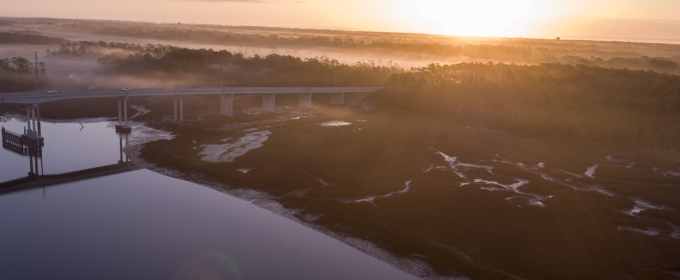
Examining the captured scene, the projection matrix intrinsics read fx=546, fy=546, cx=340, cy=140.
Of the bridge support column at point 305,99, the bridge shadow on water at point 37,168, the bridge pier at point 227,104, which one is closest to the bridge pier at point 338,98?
the bridge support column at point 305,99

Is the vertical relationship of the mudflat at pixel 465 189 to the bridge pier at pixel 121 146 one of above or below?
above

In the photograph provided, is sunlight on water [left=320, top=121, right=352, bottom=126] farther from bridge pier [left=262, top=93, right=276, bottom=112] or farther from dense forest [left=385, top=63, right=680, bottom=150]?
dense forest [left=385, top=63, right=680, bottom=150]

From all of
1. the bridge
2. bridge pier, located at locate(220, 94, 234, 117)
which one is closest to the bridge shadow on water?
the bridge

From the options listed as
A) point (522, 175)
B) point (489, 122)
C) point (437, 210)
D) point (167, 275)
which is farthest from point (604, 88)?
point (167, 275)

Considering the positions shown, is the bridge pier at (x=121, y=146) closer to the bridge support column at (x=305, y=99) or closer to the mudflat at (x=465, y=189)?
the mudflat at (x=465, y=189)

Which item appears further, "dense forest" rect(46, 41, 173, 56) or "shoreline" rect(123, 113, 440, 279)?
"dense forest" rect(46, 41, 173, 56)

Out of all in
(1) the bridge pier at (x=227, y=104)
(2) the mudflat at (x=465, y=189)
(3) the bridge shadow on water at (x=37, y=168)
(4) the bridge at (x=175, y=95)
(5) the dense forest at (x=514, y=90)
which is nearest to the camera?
(2) the mudflat at (x=465, y=189)

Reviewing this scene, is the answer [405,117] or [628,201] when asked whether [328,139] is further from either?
[628,201]
